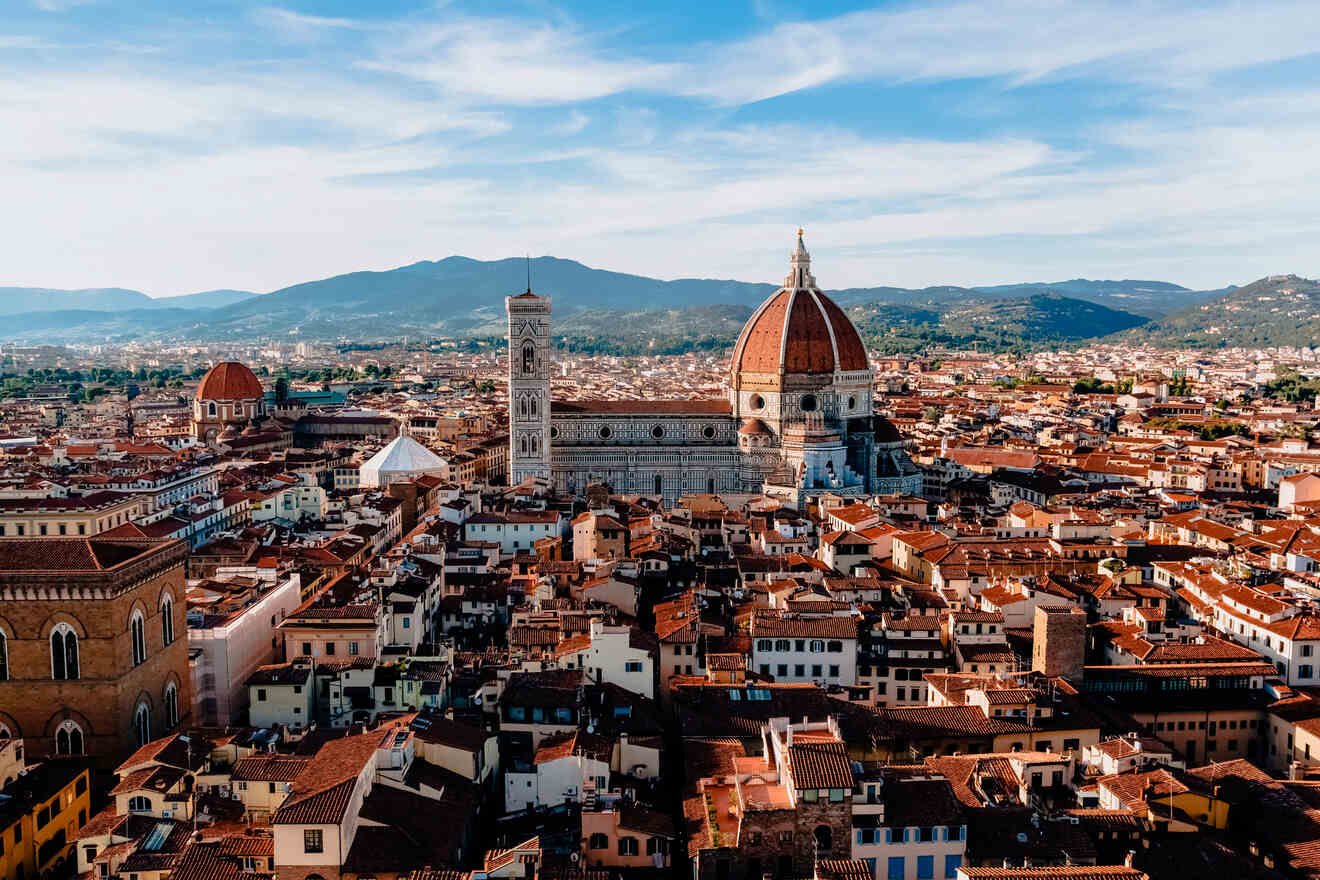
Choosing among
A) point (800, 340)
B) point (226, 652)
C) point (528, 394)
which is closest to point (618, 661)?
point (226, 652)

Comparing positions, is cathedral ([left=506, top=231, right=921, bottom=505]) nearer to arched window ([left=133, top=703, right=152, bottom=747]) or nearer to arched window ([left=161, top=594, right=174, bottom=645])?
arched window ([left=161, top=594, right=174, bottom=645])

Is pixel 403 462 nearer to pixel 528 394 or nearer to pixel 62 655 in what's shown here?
pixel 528 394

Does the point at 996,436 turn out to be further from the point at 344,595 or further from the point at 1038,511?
the point at 344,595

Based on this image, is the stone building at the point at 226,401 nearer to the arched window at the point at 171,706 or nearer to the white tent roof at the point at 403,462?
the white tent roof at the point at 403,462

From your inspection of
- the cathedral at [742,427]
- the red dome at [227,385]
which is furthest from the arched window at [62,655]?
the red dome at [227,385]

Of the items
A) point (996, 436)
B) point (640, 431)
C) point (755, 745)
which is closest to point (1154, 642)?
point (755, 745)
